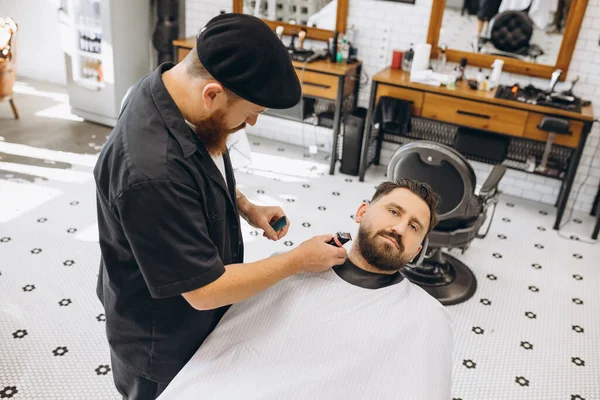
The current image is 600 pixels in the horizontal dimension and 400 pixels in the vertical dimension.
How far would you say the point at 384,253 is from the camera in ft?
5.44

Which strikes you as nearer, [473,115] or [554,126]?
[554,126]

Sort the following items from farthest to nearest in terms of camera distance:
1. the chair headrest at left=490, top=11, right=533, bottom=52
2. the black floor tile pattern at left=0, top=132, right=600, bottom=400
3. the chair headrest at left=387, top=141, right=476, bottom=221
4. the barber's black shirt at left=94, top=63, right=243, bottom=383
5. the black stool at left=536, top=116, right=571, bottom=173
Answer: the chair headrest at left=490, top=11, right=533, bottom=52 → the black stool at left=536, top=116, right=571, bottom=173 → the chair headrest at left=387, top=141, right=476, bottom=221 → the black floor tile pattern at left=0, top=132, right=600, bottom=400 → the barber's black shirt at left=94, top=63, right=243, bottom=383

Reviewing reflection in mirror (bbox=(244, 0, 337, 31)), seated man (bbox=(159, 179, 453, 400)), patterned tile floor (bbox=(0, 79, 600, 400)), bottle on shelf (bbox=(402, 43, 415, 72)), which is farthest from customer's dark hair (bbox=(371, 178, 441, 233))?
reflection in mirror (bbox=(244, 0, 337, 31))

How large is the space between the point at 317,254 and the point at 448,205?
1389 millimetres

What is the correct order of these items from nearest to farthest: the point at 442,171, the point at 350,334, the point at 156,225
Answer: the point at 156,225 → the point at 350,334 → the point at 442,171

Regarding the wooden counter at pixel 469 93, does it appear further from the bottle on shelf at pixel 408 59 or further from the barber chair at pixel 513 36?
the barber chair at pixel 513 36

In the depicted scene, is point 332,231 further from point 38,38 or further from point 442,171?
point 38,38

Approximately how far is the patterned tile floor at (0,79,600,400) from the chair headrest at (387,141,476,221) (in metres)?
0.65

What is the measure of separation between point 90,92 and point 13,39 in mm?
729

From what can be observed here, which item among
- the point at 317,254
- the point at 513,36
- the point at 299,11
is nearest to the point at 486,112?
the point at 513,36

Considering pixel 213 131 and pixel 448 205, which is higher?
pixel 213 131

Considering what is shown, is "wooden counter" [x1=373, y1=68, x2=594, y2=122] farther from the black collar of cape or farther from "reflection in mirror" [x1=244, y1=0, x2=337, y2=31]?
the black collar of cape

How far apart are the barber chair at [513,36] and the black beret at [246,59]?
10.6 ft

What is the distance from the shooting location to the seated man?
1367 millimetres
